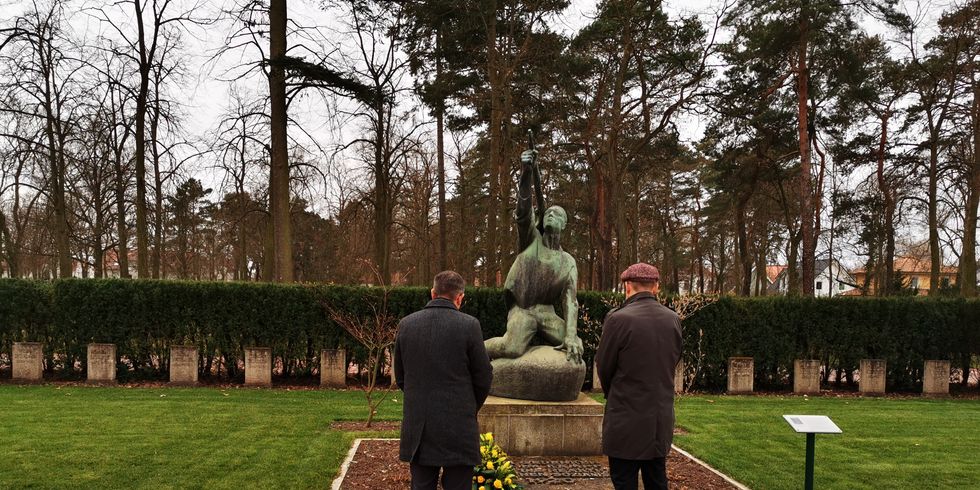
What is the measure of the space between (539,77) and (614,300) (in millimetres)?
7916

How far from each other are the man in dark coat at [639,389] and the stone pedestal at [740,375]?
488 inches

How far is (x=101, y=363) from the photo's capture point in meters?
14.0

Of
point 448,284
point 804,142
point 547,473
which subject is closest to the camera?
point 448,284

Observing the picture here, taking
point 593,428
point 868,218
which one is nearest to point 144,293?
point 593,428

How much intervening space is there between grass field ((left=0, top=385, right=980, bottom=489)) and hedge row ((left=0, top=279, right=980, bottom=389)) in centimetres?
183

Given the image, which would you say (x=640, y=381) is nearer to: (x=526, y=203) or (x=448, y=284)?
(x=448, y=284)

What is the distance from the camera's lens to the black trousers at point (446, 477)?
3723 millimetres

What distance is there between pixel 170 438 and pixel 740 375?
41.7ft

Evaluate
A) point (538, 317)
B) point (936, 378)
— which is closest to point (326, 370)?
point (538, 317)

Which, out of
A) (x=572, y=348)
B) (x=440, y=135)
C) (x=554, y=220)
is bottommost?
(x=572, y=348)

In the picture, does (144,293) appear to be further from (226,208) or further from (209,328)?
(226,208)

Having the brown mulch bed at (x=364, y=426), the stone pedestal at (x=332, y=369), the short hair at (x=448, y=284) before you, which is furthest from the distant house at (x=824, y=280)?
the short hair at (x=448, y=284)

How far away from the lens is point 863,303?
53.7 ft

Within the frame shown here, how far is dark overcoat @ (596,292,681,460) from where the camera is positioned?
392 cm
